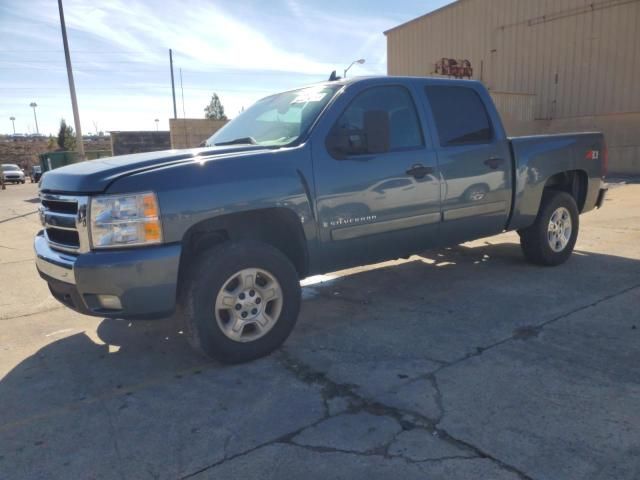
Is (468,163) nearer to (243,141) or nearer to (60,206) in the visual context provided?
(243,141)

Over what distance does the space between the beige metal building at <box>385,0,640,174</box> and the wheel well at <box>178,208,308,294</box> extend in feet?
60.7

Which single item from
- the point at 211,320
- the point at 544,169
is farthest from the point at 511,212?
the point at 211,320

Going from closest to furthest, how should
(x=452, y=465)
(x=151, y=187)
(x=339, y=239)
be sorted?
(x=452, y=465) < (x=151, y=187) < (x=339, y=239)

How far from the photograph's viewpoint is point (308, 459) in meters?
2.60

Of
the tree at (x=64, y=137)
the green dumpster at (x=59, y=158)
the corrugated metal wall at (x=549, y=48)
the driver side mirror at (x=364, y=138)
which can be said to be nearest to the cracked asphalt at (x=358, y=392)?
the driver side mirror at (x=364, y=138)

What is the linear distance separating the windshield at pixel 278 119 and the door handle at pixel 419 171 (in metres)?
0.91

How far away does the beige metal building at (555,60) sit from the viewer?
18828mm

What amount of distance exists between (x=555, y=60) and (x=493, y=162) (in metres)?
18.4

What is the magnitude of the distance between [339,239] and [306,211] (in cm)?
41

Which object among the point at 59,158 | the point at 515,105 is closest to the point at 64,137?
the point at 59,158

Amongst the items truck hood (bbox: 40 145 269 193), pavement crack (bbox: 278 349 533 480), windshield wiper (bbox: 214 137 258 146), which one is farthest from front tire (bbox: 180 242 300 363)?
windshield wiper (bbox: 214 137 258 146)

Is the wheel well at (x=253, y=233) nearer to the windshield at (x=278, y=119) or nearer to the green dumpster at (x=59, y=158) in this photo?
the windshield at (x=278, y=119)

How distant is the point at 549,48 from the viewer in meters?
20.9

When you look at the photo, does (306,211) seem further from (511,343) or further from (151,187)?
(511,343)
